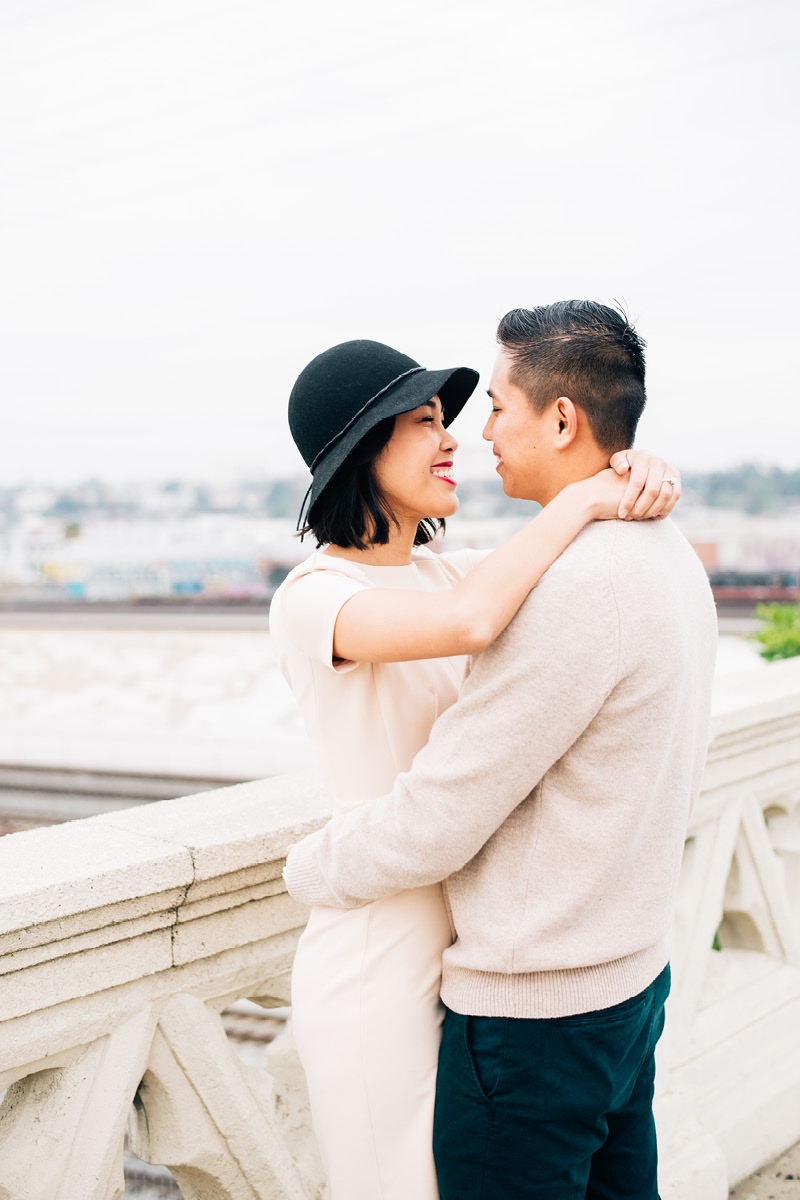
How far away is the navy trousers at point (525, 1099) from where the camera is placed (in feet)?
3.17

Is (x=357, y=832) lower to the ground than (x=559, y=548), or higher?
lower

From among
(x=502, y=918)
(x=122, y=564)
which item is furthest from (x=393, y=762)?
(x=122, y=564)

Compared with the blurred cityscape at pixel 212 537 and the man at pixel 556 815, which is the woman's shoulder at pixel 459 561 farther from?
the blurred cityscape at pixel 212 537

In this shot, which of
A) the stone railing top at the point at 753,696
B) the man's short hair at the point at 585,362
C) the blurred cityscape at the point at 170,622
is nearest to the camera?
the man's short hair at the point at 585,362

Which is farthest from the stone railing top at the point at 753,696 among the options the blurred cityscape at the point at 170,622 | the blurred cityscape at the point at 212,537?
the blurred cityscape at the point at 212,537

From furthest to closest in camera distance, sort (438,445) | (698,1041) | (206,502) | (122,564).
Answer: (206,502), (122,564), (698,1041), (438,445)

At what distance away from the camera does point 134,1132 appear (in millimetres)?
1225

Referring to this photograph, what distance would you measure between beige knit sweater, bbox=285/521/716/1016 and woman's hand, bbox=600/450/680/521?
0.08ft

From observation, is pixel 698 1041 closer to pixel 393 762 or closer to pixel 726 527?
pixel 393 762

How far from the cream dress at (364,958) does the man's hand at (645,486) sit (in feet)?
1.00

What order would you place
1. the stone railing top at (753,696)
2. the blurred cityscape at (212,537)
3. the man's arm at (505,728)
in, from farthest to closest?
1. the blurred cityscape at (212,537)
2. the stone railing top at (753,696)
3. the man's arm at (505,728)

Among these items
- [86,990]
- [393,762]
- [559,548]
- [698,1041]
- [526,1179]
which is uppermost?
[559,548]

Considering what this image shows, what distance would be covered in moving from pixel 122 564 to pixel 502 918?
172ft

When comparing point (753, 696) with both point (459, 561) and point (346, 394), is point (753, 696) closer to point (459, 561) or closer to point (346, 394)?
point (459, 561)
